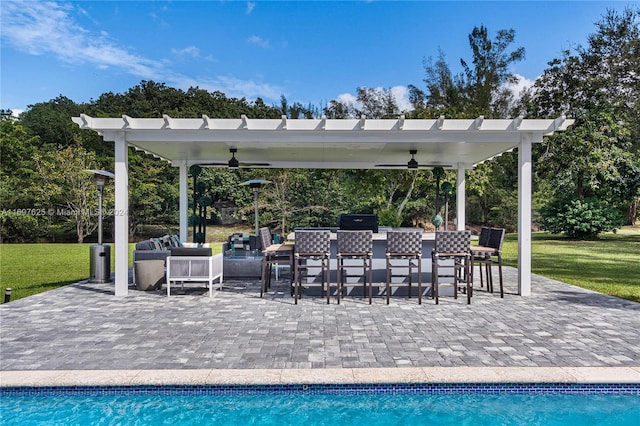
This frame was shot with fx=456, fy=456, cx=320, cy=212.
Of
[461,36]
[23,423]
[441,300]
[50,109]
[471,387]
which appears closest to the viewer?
[23,423]

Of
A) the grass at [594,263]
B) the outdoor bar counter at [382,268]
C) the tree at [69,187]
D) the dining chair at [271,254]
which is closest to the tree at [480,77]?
the grass at [594,263]

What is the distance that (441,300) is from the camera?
7508 mm

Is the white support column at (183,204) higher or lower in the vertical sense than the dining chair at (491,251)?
higher

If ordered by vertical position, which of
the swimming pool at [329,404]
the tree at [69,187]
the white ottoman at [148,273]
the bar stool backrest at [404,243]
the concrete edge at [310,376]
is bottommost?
the swimming pool at [329,404]

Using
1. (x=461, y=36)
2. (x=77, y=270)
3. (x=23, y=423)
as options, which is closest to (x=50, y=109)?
(x=77, y=270)

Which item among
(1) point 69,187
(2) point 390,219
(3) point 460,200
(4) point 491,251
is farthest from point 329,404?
(1) point 69,187

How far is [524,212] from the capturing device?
785 cm

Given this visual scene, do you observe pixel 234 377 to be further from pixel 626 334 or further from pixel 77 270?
pixel 77 270

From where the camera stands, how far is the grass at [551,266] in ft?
31.5

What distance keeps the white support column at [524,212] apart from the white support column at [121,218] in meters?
6.76

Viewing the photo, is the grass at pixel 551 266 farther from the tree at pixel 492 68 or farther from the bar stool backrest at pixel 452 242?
the tree at pixel 492 68

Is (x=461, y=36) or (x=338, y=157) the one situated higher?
(x=461, y=36)

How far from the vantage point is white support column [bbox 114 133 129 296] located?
7746 mm

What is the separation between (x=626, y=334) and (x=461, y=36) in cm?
3232
